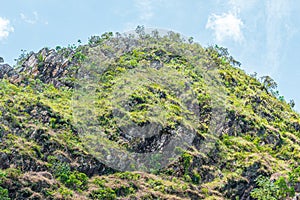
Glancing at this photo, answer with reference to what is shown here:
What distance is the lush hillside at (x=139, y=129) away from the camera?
121 feet

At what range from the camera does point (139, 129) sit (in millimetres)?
43594

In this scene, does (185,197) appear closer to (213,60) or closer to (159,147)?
(159,147)

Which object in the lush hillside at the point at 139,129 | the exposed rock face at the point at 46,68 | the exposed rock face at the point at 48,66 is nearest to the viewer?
the lush hillside at the point at 139,129

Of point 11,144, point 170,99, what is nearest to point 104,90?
point 170,99

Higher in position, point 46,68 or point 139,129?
point 46,68

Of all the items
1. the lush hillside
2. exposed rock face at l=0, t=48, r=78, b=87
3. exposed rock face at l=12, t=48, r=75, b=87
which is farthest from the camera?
exposed rock face at l=12, t=48, r=75, b=87

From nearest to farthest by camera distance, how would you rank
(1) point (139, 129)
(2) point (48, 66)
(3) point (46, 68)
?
(1) point (139, 129)
(3) point (46, 68)
(2) point (48, 66)

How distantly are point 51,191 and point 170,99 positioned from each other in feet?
69.2

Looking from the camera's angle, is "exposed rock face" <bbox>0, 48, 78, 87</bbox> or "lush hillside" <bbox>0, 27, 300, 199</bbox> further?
"exposed rock face" <bbox>0, 48, 78, 87</bbox>

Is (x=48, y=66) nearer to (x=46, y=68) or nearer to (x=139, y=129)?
(x=46, y=68)

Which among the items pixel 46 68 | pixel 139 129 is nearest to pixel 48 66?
pixel 46 68

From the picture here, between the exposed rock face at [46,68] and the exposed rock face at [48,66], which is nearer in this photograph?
the exposed rock face at [46,68]

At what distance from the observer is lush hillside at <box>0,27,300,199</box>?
36969mm

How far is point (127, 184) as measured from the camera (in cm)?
3747
